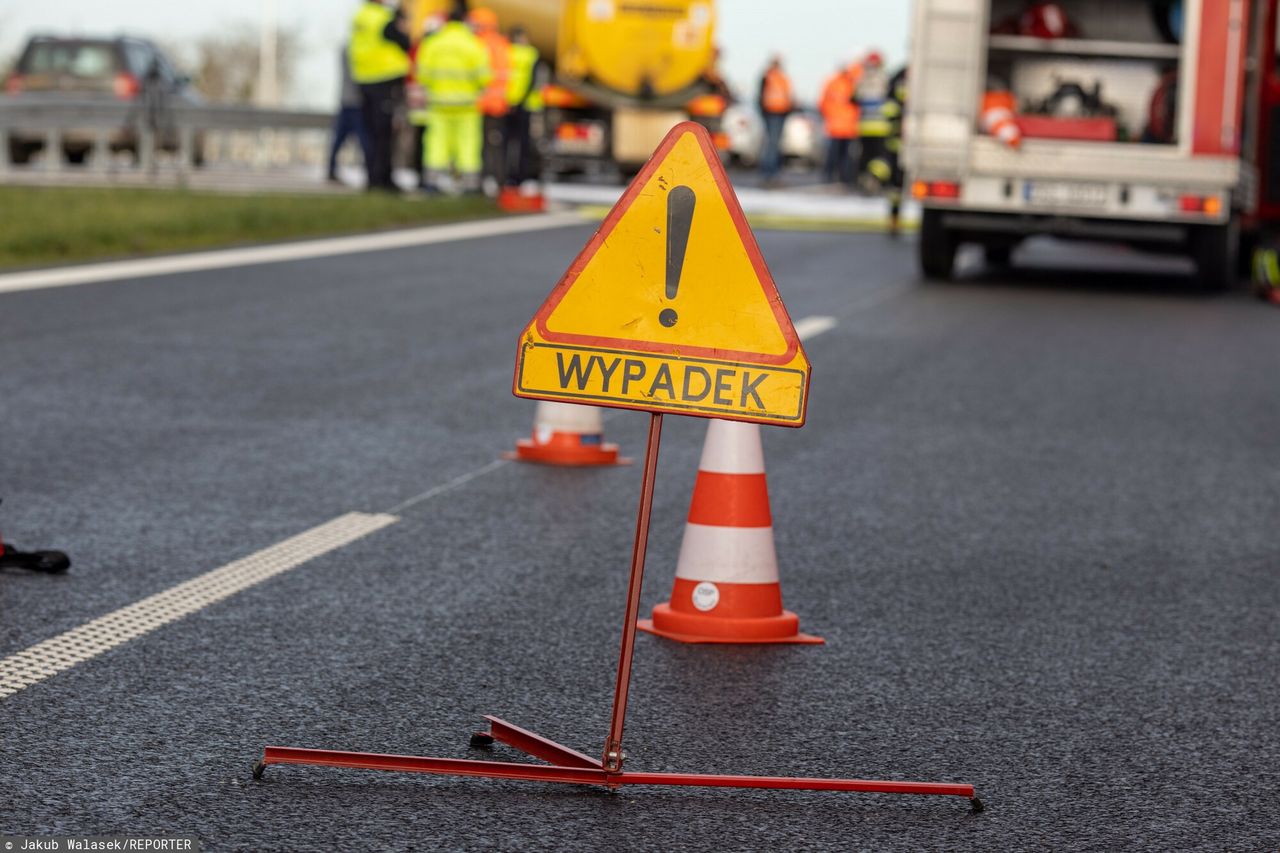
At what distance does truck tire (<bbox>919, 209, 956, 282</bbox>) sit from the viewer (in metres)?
18.3

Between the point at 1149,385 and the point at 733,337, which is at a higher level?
the point at 733,337

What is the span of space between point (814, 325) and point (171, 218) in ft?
25.4

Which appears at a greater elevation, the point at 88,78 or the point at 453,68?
the point at 453,68

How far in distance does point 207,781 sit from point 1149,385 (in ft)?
26.8

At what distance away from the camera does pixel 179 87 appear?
31953 mm

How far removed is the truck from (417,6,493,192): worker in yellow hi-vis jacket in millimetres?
6853

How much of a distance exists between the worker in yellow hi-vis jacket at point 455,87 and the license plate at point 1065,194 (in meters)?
8.31

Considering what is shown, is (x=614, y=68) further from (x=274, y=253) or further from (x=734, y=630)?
(x=734, y=630)

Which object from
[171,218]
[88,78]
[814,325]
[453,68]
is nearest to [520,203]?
[453,68]

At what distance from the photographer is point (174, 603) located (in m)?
5.59

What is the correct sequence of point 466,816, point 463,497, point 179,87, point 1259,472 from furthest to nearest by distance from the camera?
point 179,87 → point 1259,472 → point 463,497 → point 466,816

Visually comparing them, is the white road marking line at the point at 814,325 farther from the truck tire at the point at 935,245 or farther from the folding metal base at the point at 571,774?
the folding metal base at the point at 571,774

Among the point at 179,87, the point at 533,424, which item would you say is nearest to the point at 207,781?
the point at 533,424

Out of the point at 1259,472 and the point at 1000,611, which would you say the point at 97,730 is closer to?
the point at 1000,611
